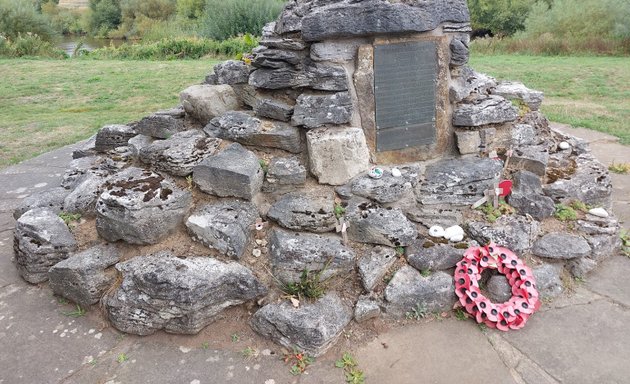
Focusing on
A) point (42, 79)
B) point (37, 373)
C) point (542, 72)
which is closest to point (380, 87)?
point (37, 373)

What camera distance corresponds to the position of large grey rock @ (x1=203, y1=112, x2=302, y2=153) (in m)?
4.07

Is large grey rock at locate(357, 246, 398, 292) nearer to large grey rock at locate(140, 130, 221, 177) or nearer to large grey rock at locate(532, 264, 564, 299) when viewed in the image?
large grey rock at locate(532, 264, 564, 299)

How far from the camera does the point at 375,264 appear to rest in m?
3.59

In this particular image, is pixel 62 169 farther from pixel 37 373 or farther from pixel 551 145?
pixel 551 145

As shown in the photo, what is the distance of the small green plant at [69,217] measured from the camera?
4.07 metres

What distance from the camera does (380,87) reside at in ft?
13.4

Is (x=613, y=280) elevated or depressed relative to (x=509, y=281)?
depressed

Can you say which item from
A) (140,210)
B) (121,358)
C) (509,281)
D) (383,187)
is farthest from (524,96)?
(121,358)

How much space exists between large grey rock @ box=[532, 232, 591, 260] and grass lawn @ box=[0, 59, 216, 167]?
7.08 m

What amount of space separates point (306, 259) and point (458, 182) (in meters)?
1.56

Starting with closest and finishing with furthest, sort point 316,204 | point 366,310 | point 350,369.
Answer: point 350,369 → point 366,310 → point 316,204

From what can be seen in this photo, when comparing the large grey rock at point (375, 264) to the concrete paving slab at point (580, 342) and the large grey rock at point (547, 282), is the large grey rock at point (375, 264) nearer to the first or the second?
the concrete paving slab at point (580, 342)

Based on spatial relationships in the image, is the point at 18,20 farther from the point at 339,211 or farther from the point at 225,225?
the point at 339,211

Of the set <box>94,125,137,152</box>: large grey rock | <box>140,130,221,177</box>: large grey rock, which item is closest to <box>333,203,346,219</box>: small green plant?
<box>140,130,221,177</box>: large grey rock
